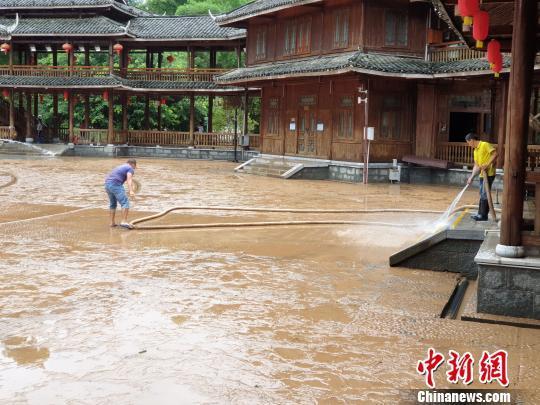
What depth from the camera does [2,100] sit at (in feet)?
124

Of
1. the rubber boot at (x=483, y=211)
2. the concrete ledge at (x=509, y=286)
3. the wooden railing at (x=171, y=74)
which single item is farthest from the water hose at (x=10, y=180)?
the concrete ledge at (x=509, y=286)

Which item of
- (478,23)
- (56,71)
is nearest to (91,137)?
(56,71)

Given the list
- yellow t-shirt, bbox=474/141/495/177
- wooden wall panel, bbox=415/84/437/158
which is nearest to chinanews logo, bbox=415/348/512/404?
yellow t-shirt, bbox=474/141/495/177

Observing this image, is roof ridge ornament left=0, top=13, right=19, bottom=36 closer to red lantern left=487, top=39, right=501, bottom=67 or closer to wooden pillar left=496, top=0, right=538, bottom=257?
red lantern left=487, top=39, right=501, bottom=67

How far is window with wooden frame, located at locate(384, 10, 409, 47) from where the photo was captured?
923 inches

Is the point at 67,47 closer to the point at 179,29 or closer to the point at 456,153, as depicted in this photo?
the point at 179,29

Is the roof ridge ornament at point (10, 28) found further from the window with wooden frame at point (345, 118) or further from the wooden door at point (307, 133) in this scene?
the window with wooden frame at point (345, 118)

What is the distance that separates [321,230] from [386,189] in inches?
356

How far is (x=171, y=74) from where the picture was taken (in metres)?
35.4

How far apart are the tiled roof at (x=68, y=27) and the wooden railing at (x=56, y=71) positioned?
6.01 ft

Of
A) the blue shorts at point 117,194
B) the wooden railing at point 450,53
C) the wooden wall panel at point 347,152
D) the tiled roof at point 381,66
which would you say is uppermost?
the wooden railing at point 450,53

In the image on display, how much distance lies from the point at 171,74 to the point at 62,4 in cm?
701

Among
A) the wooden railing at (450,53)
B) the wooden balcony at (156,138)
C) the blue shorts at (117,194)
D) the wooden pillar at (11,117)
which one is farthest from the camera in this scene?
the wooden balcony at (156,138)

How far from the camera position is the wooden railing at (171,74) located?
115 ft
